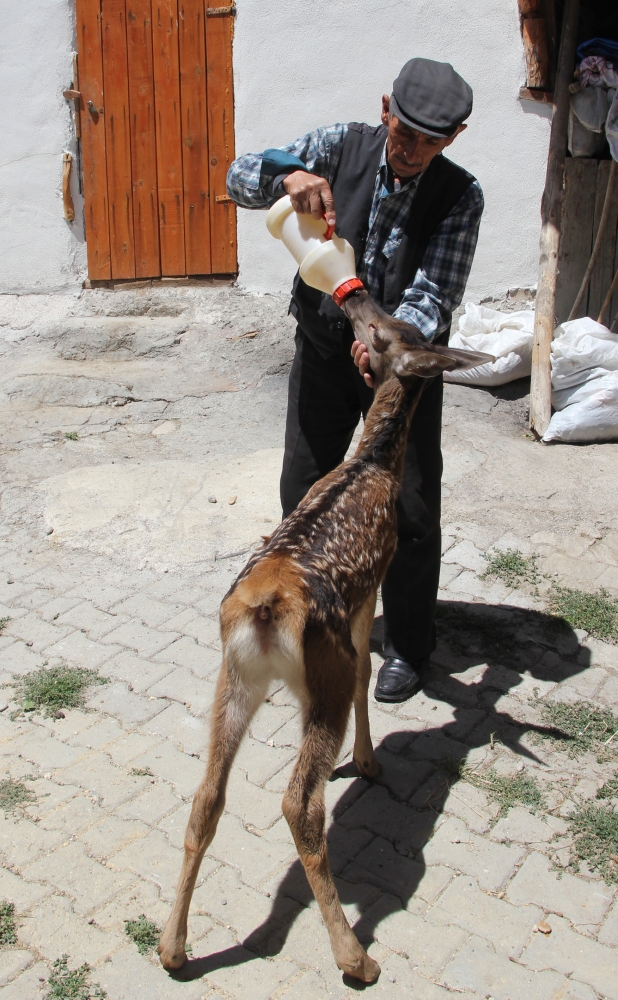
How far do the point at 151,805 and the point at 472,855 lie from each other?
1214mm

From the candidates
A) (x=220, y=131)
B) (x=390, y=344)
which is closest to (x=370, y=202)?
(x=390, y=344)

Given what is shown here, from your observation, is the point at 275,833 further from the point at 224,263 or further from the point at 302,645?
the point at 224,263

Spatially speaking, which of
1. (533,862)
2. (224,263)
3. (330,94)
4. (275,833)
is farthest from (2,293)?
(533,862)

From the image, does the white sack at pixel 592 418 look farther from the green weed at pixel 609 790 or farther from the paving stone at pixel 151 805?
the paving stone at pixel 151 805

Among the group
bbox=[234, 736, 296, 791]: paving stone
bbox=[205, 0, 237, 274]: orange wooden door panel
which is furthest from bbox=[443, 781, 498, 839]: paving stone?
bbox=[205, 0, 237, 274]: orange wooden door panel

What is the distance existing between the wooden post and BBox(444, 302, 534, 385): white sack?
0.27 meters

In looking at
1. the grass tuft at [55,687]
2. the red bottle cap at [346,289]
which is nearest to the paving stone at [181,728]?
the grass tuft at [55,687]

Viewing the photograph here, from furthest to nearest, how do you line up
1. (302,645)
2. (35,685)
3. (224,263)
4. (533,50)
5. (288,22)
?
(224,263), (288,22), (533,50), (35,685), (302,645)

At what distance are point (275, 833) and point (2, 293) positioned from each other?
21.9ft

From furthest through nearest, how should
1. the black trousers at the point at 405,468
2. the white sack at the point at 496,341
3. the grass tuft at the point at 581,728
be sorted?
the white sack at the point at 496,341
the black trousers at the point at 405,468
the grass tuft at the point at 581,728

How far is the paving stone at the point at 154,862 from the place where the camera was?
3.14 meters

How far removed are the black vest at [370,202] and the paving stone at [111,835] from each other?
2.09m

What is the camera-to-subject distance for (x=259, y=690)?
2.92m

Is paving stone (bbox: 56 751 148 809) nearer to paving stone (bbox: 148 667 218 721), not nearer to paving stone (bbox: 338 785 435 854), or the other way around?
paving stone (bbox: 148 667 218 721)
